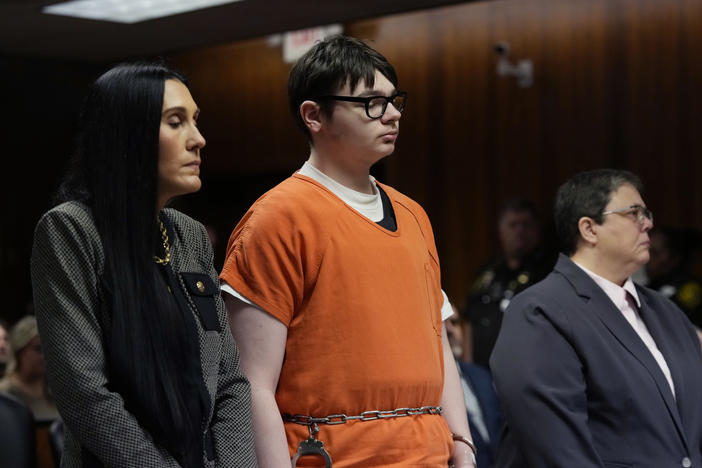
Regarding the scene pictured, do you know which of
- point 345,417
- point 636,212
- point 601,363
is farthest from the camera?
point 636,212

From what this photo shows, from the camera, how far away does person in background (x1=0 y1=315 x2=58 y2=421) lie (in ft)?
16.6

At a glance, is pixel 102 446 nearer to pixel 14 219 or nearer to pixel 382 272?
pixel 382 272

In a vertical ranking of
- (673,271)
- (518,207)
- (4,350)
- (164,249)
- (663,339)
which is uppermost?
(164,249)

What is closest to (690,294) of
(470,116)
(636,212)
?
(470,116)

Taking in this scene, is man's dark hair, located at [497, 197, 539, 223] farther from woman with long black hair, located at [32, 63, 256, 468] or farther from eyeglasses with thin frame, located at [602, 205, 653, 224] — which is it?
woman with long black hair, located at [32, 63, 256, 468]

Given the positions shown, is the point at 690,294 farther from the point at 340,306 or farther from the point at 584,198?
the point at 340,306

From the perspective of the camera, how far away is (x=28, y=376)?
16.7 feet

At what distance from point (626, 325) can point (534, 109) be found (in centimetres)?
419

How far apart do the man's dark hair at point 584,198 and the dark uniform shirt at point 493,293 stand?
2885 mm

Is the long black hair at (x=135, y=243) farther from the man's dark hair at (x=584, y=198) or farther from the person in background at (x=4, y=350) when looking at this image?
the person in background at (x=4, y=350)

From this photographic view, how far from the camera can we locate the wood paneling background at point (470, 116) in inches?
261

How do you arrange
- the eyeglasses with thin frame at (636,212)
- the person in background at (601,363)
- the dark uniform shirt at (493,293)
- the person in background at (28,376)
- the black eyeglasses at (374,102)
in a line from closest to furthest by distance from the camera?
the black eyeglasses at (374,102), the person in background at (601,363), the eyeglasses with thin frame at (636,212), the person in background at (28,376), the dark uniform shirt at (493,293)

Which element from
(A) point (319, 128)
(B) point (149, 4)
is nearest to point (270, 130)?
(B) point (149, 4)

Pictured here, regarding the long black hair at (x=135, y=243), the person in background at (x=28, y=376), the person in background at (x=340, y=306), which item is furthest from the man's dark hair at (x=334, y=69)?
the person in background at (x=28, y=376)
